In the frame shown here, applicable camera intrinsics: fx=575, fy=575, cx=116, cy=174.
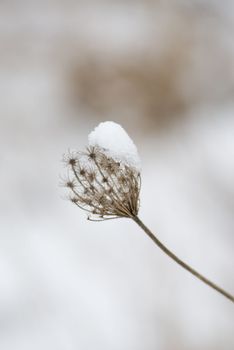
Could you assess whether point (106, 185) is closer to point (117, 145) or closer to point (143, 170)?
point (117, 145)

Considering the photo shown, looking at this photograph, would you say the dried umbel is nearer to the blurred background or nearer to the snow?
the snow

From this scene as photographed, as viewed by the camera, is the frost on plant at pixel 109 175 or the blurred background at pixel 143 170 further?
the blurred background at pixel 143 170

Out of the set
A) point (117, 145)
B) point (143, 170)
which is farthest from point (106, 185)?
point (143, 170)

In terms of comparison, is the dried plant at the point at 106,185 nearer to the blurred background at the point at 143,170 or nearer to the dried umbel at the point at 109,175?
the dried umbel at the point at 109,175

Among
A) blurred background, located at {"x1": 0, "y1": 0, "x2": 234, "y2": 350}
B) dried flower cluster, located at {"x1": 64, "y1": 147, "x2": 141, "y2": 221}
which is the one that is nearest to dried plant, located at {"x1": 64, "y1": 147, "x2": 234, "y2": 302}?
dried flower cluster, located at {"x1": 64, "y1": 147, "x2": 141, "y2": 221}

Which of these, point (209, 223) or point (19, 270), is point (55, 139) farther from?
point (209, 223)

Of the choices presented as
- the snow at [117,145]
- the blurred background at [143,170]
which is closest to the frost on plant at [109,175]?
the snow at [117,145]

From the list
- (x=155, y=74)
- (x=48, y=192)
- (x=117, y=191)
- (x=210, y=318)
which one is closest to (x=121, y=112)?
(x=155, y=74)

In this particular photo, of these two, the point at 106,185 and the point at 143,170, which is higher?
the point at 143,170
